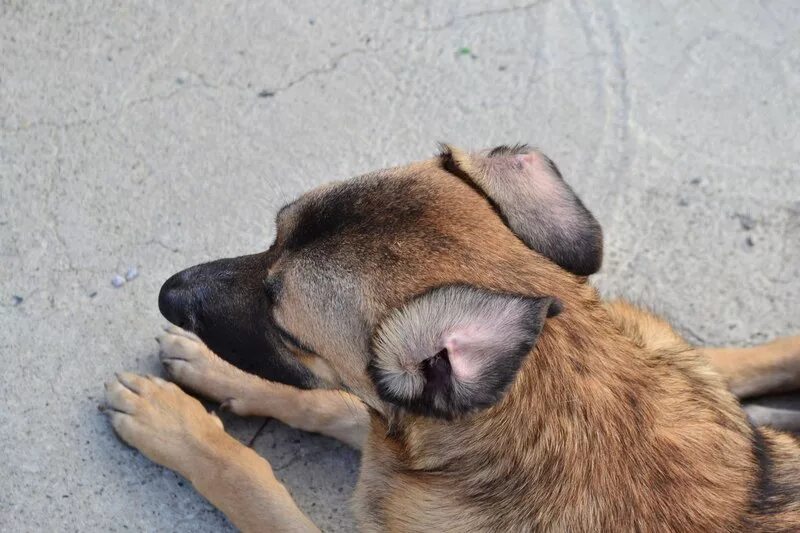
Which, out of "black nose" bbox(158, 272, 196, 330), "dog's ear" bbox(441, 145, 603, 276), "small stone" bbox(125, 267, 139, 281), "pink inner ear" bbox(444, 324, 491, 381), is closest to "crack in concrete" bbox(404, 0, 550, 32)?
Answer: "small stone" bbox(125, 267, 139, 281)

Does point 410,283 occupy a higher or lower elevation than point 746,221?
higher

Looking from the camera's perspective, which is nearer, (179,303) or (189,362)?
(179,303)

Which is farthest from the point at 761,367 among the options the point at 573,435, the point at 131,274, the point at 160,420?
the point at 131,274

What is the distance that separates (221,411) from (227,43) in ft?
7.11

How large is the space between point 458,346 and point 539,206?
2.86 ft

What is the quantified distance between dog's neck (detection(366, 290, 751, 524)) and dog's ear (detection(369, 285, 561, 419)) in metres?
0.24

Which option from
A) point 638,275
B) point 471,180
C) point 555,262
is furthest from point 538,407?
point 638,275

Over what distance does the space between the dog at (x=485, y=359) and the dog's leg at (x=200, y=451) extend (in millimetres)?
483

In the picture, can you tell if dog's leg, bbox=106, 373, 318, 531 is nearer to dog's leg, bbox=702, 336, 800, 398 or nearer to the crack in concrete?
dog's leg, bbox=702, 336, 800, 398

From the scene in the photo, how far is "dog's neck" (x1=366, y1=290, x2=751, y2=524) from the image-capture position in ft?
8.41

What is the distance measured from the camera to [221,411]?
3861mm

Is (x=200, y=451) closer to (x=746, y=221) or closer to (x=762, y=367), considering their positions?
(x=762, y=367)

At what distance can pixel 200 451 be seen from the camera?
3.55 meters

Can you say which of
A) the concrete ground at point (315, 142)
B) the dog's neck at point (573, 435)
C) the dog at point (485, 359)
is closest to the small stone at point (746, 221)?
the concrete ground at point (315, 142)
